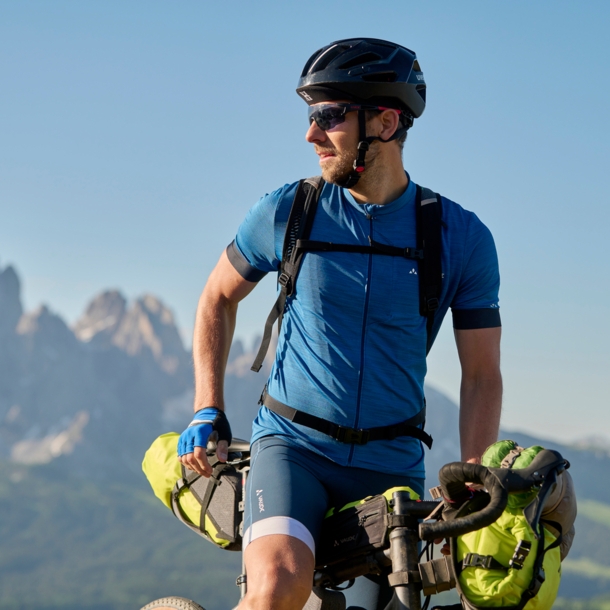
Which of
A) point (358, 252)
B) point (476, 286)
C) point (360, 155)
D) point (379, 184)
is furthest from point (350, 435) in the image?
point (360, 155)

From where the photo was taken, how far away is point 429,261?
5.80 metres

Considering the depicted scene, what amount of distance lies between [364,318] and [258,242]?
3.18 feet

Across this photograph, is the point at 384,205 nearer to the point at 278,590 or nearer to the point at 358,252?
the point at 358,252

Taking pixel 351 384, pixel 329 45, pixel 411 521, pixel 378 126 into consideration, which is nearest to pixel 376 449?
pixel 351 384

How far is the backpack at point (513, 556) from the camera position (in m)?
4.20

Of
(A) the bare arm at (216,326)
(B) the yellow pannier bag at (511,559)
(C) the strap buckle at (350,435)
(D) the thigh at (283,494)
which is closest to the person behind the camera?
(B) the yellow pannier bag at (511,559)

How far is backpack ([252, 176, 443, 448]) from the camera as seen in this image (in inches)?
221

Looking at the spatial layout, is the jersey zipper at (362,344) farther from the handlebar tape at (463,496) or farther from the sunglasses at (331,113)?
the handlebar tape at (463,496)

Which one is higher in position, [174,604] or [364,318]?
[364,318]

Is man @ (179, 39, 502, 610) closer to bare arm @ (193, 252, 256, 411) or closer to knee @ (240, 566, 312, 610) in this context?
bare arm @ (193, 252, 256, 411)

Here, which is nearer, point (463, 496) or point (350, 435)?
point (463, 496)

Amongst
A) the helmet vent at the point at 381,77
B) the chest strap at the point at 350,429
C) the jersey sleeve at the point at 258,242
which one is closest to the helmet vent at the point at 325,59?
the helmet vent at the point at 381,77

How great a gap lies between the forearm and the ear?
65.6 inches

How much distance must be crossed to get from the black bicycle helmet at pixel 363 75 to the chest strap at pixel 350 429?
6.53 ft
